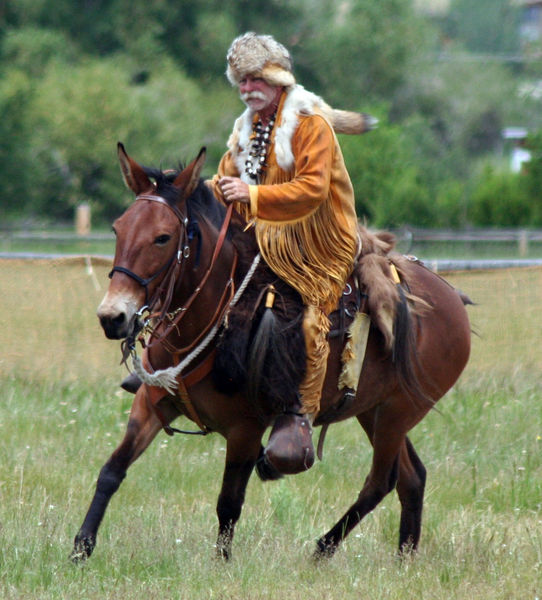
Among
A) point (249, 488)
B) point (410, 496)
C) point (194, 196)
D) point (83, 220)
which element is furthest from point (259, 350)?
point (83, 220)

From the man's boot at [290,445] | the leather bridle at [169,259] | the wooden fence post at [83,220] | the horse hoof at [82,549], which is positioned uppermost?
the leather bridle at [169,259]

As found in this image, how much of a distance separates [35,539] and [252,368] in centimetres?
137

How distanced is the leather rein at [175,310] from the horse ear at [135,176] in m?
0.07

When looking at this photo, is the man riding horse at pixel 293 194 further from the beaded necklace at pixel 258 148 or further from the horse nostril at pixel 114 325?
the horse nostril at pixel 114 325

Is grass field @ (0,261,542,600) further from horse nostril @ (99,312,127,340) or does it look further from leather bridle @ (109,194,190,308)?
leather bridle @ (109,194,190,308)

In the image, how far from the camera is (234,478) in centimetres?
549

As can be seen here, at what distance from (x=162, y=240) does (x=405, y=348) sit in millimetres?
1777

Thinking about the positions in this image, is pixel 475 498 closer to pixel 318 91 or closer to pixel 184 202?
pixel 184 202

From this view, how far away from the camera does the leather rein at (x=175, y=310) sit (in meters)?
4.81

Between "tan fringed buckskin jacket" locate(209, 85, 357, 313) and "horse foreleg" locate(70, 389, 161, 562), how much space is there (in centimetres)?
97

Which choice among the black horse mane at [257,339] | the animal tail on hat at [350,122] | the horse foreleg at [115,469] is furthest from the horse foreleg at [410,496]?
the animal tail on hat at [350,122]

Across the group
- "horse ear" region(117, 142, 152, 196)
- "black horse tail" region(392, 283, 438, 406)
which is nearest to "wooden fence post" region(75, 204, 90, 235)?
"black horse tail" region(392, 283, 438, 406)

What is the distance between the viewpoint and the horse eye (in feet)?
15.7

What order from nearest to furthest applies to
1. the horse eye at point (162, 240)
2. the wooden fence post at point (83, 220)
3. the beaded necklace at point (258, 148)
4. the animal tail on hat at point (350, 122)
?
the horse eye at point (162, 240) → the beaded necklace at point (258, 148) → the animal tail on hat at point (350, 122) → the wooden fence post at point (83, 220)
